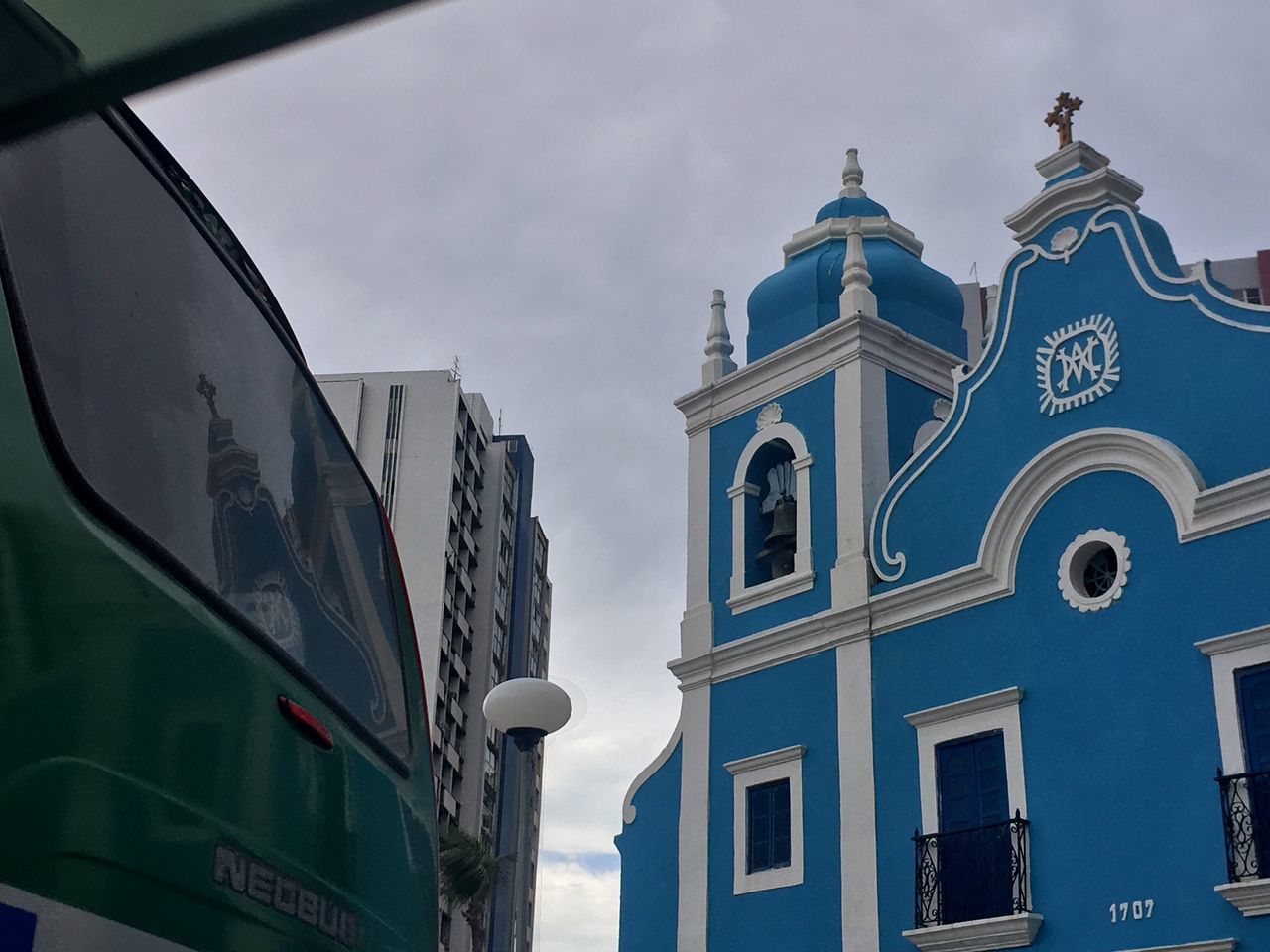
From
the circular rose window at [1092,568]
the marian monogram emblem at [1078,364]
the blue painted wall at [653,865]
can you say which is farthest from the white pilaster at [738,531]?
the circular rose window at [1092,568]

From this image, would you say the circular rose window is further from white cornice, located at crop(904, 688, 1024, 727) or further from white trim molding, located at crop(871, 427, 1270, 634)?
white cornice, located at crop(904, 688, 1024, 727)

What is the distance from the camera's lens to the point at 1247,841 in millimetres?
11359

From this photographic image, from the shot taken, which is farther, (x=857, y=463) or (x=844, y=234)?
(x=844, y=234)

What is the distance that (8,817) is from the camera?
1.86 m

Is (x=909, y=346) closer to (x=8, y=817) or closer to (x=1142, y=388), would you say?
(x=1142, y=388)

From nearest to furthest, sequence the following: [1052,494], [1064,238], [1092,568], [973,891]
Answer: [973,891] < [1092,568] < [1052,494] < [1064,238]

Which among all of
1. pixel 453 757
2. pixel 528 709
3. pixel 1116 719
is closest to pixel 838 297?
pixel 1116 719

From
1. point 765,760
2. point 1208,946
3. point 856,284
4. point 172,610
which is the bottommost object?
point 172,610

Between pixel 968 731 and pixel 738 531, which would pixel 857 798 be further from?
pixel 738 531

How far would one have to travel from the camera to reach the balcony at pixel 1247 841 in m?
11.2

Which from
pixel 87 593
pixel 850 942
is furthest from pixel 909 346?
pixel 87 593

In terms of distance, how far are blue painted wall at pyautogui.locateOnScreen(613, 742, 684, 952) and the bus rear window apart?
13.4 m

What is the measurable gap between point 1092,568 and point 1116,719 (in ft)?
4.71

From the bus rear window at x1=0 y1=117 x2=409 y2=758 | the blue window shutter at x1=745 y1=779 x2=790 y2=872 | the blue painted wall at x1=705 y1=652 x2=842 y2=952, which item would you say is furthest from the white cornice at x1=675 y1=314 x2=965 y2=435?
the bus rear window at x1=0 y1=117 x2=409 y2=758
